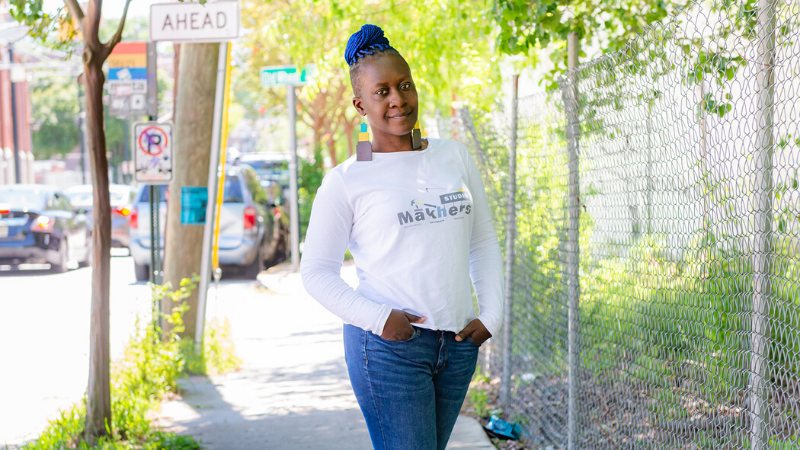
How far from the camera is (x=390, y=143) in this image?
2807 millimetres

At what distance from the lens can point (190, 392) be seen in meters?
6.98

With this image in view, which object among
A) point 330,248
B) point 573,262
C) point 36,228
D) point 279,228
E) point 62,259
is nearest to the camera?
point 330,248

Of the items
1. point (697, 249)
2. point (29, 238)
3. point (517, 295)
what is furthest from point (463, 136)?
point (29, 238)

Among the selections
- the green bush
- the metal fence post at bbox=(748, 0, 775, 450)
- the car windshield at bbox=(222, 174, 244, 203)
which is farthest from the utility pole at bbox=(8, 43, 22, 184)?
the metal fence post at bbox=(748, 0, 775, 450)

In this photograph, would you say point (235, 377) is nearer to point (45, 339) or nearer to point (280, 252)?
point (45, 339)

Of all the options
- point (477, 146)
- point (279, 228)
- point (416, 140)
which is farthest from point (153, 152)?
point (279, 228)

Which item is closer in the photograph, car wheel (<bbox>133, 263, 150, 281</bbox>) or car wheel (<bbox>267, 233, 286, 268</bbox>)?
car wheel (<bbox>133, 263, 150, 281</bbox>)

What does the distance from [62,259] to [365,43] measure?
14599 millimetres

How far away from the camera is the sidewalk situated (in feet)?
18.3

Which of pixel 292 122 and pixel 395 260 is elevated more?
pixel 292 122

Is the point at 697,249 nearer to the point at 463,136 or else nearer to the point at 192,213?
the point at 463,136

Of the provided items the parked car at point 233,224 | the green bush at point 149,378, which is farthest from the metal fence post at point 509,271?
the parked car at point 233,224

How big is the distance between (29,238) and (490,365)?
1115 centimetres

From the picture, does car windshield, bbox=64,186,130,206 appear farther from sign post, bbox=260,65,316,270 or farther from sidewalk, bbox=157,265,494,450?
sidewalk, bbox=157,265,494,450
